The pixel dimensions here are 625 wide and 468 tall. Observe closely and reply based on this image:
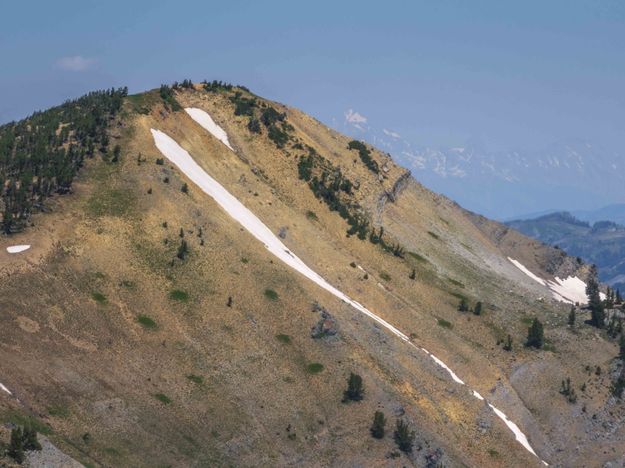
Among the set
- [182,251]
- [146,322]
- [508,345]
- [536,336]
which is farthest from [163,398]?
[536,336]

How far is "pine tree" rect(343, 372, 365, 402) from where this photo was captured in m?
86.4

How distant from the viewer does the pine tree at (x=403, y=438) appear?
82.7m

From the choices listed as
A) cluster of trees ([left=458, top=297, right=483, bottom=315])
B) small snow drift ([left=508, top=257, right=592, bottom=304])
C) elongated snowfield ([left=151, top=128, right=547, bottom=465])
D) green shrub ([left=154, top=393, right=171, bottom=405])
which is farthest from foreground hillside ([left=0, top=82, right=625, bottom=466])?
small snow drift ([left=508, top=257, right=592, bottom=304])

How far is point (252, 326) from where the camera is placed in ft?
299

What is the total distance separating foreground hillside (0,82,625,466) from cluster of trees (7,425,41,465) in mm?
2978

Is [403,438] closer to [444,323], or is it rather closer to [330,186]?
[444,323]

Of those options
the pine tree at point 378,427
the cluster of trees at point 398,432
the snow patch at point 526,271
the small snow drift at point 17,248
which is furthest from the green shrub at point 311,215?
the snow patch at point 526,271

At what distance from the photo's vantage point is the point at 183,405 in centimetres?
7631

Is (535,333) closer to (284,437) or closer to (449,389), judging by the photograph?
(449,389)

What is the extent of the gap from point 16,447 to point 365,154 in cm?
11363

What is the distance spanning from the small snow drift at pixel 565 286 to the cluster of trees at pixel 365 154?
3841 centimetres

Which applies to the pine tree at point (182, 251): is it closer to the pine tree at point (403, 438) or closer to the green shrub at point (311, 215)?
the pine tree at point (403, 438)

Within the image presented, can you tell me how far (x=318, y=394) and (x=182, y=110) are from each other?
209ft

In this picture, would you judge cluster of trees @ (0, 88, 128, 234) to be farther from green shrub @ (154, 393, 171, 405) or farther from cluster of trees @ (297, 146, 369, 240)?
cluster of trees @ (297, 146, 369, 240)
